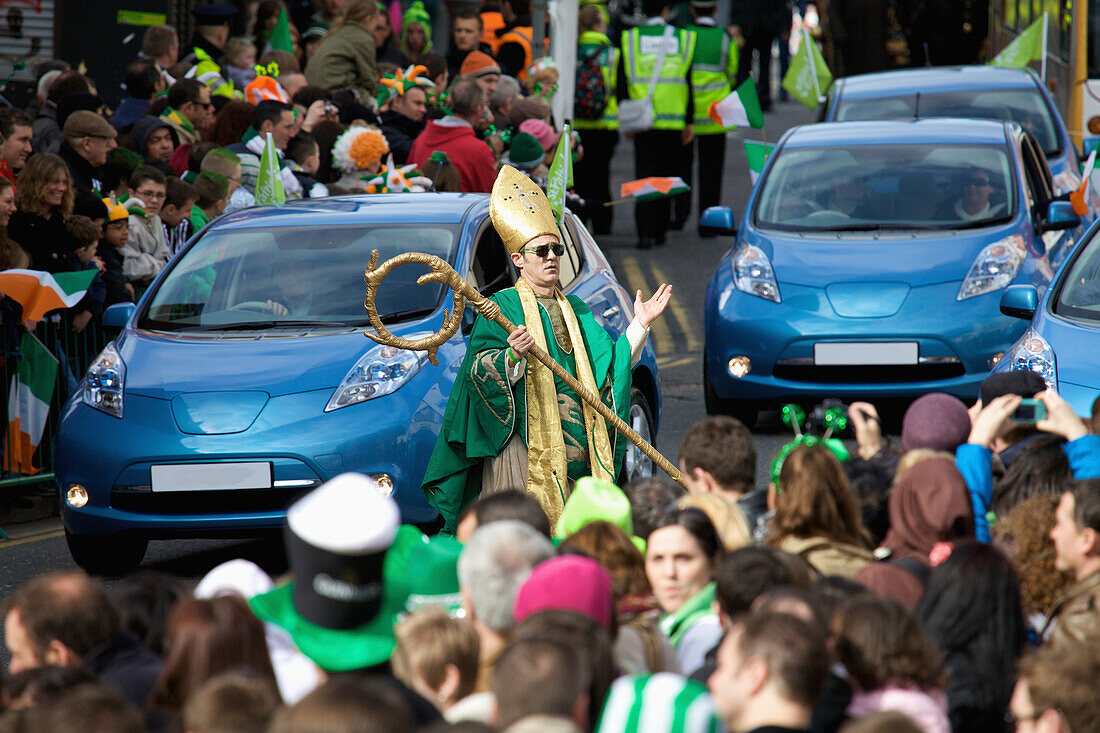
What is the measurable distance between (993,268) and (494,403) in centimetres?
459

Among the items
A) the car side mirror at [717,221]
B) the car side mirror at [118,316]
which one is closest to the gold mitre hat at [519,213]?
the car side mirror at [118,316]

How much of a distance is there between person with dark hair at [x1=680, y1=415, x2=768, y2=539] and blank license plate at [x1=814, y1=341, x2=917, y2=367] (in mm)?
4528

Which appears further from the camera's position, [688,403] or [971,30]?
[971,30]

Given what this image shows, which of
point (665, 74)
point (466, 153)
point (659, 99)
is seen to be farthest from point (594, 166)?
point (466, 153)

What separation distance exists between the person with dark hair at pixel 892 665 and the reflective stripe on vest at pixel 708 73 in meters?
13.6

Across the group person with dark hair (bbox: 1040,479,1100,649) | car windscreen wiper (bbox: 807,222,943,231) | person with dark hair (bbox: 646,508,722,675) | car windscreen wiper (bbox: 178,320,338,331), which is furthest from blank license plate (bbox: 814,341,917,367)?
person with dark hair (bbox: 646,508,722,675)

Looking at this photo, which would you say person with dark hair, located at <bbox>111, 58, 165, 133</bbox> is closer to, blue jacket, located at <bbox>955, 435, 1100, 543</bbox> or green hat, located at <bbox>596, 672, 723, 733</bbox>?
blue jacket, located at <bbox>955, 435, 1100, 543</bbox>

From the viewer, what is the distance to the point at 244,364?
727 cm

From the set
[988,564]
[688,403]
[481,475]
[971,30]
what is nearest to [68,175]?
[481,475]

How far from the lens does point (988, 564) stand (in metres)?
3.87

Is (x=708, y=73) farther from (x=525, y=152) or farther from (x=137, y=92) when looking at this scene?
(x=137, y=92)

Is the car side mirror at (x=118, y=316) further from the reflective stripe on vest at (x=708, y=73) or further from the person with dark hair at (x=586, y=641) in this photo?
the reflective stripe on vest at (x=708, y=73)

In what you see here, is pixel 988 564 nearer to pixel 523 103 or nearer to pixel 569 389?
pixel 569 389

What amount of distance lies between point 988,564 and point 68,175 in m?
6.41
